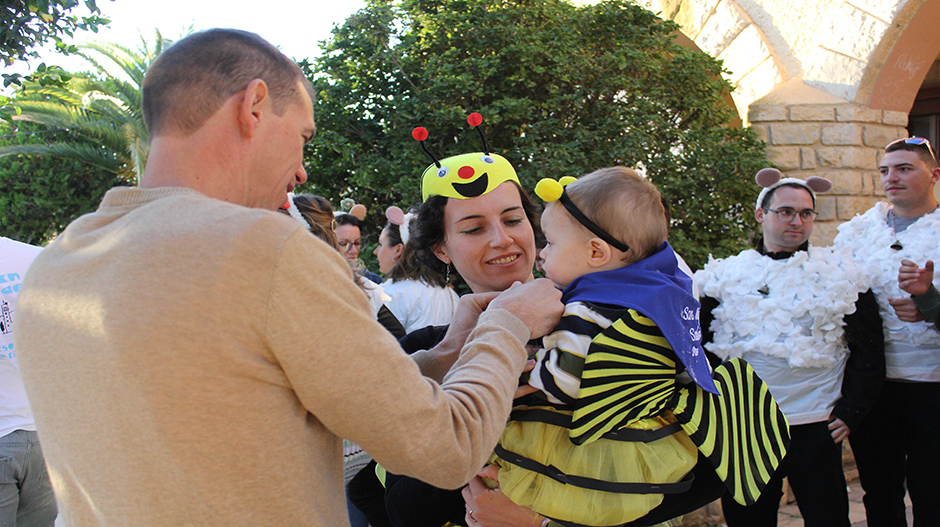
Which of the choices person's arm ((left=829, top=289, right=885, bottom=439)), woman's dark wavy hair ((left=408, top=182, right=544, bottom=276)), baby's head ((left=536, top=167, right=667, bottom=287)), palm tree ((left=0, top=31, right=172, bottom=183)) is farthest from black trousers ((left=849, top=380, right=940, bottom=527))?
palm tree ((left=0, top=31, right=172, bottom=183))

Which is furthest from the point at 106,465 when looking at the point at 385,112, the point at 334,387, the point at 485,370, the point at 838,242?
the point at 385,112

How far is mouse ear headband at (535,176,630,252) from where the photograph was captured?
1834mm

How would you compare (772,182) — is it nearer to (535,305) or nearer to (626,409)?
(626,409)

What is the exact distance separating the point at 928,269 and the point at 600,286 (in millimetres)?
2555

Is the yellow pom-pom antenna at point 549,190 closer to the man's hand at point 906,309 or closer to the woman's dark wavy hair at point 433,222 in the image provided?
the woman's dark wavy hair at point 433,222

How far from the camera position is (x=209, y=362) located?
3.33 feet

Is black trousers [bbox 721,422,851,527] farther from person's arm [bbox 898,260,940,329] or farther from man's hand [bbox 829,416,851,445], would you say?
person's arm [bbox 898,260,940,329]

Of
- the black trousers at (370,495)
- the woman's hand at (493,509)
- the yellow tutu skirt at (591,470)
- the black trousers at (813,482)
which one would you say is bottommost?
the black trousers at (813,482)

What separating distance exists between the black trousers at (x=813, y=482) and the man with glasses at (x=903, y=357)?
45 cm

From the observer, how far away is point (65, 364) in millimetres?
1084

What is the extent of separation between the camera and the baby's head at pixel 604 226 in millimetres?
1842

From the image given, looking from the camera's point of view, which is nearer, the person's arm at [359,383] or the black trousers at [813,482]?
the person's arm at [359,383]

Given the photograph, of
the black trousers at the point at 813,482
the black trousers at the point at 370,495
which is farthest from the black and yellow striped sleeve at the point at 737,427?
the black trousers at the point at 813,482

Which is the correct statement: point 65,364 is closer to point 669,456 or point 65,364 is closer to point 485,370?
point 485,370
